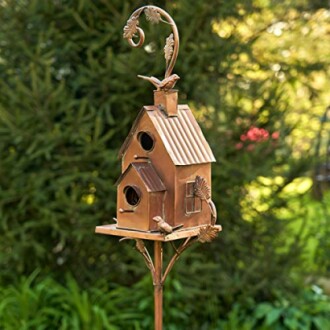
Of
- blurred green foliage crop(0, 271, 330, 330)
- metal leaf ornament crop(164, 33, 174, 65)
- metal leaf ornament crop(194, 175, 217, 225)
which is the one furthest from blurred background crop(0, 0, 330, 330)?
metal leaf ornament crop(194, 175, 217, 225)

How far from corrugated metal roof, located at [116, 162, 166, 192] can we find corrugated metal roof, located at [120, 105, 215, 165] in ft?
0.36

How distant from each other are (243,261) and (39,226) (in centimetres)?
135

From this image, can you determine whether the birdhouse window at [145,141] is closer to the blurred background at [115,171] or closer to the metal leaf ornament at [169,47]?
the metal leaf ornament at [169,47]

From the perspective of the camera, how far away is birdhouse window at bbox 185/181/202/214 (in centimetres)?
255

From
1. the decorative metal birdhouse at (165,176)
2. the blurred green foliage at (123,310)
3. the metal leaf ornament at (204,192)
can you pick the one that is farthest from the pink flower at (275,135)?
the metal leaf ornament at (204,192)

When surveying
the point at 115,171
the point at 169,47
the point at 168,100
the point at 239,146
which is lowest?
the point at 168,100

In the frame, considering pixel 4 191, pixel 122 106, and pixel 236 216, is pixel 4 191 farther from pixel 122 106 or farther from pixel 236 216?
pixel 236 216

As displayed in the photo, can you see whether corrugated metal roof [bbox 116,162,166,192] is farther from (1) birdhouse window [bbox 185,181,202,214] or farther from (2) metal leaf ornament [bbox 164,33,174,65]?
(2) metal leaf ornament [bbox 164,33,174,65]

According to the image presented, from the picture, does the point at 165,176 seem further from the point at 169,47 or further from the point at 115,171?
the point at 115,171

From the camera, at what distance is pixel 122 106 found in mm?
4516

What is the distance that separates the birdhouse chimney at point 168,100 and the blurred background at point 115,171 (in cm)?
A: 172

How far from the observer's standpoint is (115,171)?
4.38 m

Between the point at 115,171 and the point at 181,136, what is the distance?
1.86m

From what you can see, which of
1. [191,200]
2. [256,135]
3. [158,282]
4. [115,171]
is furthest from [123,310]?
[191,200]
